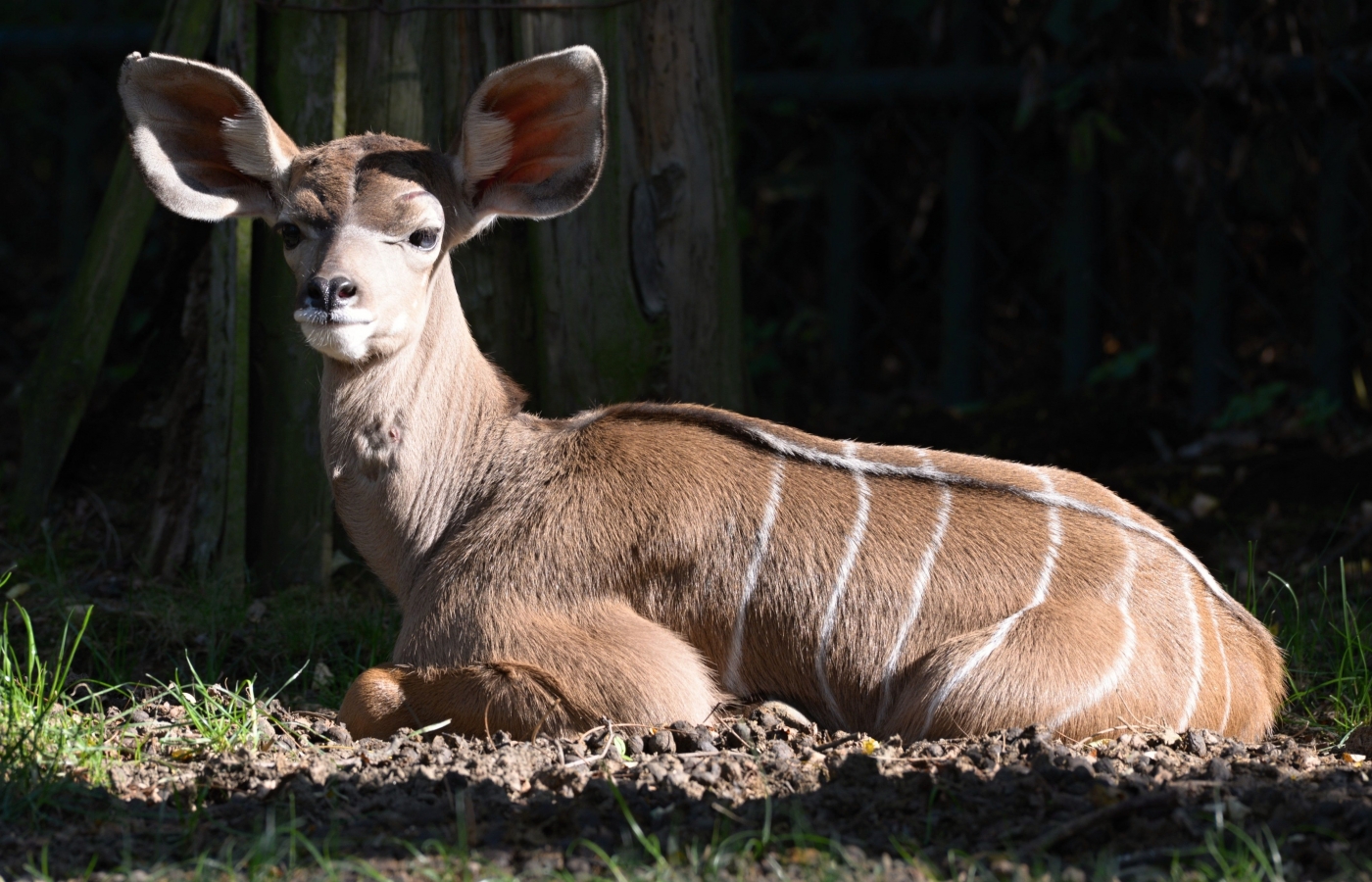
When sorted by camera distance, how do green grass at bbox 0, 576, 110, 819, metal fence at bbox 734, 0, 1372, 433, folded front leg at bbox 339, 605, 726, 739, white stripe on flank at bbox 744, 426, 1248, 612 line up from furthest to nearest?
metal fence at bbox 734, 0, 1372, 433 < white stripe on flank at bbox 744, 426, 1248, 612 < folded front leg at bbox 339, 605, 726, 739 < green grass at bbox 0, 576, 110, 819

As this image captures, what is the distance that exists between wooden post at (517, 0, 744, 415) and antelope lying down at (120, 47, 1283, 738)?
2.45 feet

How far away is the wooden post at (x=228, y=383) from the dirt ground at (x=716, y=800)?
1.55 metres

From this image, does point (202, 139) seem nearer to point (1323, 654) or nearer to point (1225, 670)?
point (1225, 670)

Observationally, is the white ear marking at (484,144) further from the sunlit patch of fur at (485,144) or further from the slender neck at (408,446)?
the slender neck at (408,446)

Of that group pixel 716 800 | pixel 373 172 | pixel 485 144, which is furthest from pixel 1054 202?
pixel 716 800

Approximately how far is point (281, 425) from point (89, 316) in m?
0.97

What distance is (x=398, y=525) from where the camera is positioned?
416cm

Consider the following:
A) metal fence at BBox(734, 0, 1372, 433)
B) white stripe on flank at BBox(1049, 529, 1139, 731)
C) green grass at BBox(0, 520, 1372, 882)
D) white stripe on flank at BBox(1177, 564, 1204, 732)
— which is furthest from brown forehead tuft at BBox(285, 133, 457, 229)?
metal fence at BBox(734, 0, 1372, 433)

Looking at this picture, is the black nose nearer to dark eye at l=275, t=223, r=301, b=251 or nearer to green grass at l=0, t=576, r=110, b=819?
dark eye at l=275, t=223, r=301, b=251

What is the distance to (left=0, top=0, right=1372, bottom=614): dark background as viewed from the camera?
6.16 meters

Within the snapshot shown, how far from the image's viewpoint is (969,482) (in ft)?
13.1

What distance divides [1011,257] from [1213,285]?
1.23 meters

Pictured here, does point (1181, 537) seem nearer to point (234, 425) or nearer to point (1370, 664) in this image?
point (1370, 664)

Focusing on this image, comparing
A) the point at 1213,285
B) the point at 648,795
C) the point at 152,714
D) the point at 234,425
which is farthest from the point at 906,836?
the point at 1213,285
